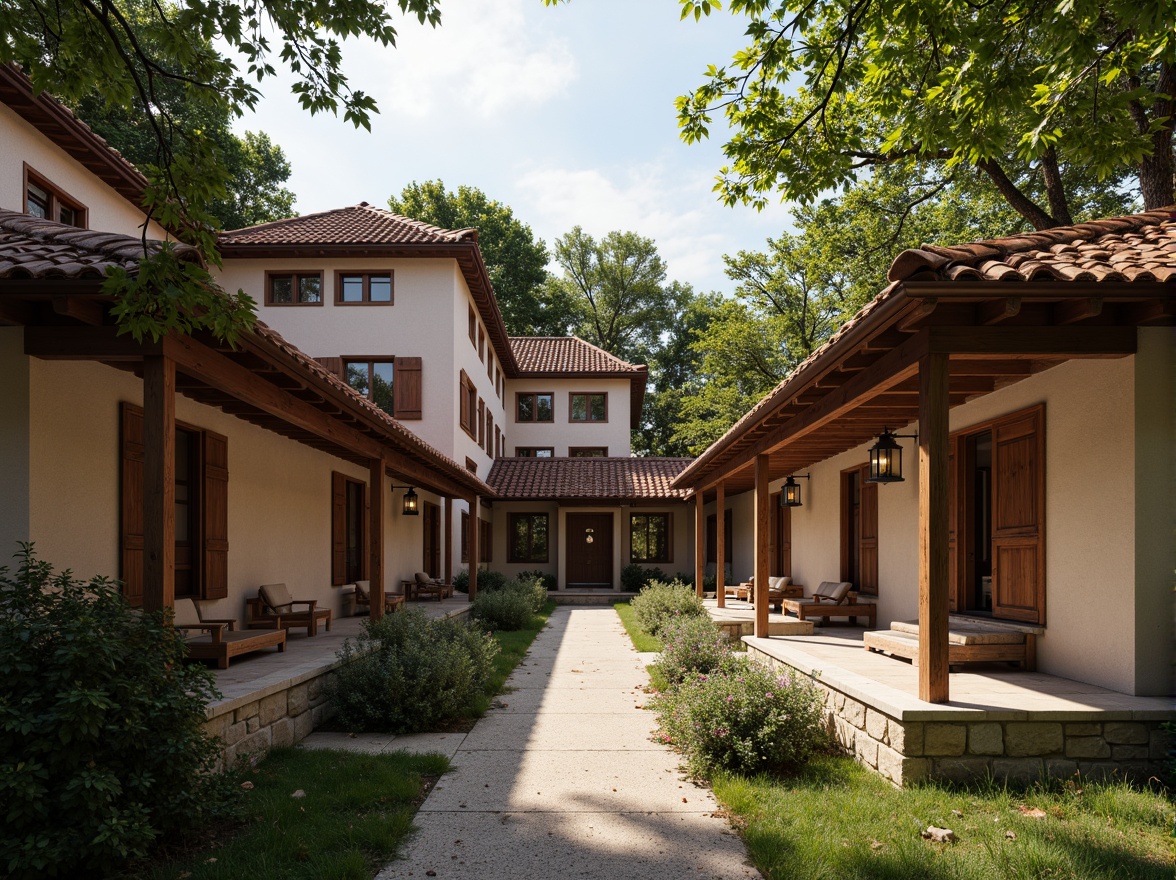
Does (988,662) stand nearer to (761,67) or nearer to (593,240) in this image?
(761,67)

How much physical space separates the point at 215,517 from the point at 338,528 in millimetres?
4600

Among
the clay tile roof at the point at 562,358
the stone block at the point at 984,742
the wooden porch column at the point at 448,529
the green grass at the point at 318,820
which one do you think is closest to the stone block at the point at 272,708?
the green grass at the point at 318,820

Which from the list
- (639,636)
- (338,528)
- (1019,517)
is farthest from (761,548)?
(338,528)

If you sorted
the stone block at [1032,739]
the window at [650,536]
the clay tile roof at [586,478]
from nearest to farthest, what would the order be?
1. the stone block at [1032,739]
2. the clay tile roof at [586,478]
3. the window at [650,536]

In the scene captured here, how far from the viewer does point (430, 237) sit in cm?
1902

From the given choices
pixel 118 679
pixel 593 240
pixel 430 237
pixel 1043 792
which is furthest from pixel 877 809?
pixel 593 240

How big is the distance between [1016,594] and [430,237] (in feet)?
50.7

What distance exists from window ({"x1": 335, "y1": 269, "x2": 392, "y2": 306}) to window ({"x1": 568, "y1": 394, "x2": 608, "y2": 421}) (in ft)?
40.8

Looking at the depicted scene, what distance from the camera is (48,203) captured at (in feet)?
37.0

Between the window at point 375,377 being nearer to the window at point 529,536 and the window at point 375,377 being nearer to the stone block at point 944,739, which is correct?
the window at point 529,536

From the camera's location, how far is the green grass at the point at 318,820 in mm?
3961

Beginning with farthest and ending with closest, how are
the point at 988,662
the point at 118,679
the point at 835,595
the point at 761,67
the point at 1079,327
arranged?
the point at 835,595 → the point at 988,662 → the point at 761,67 → the point at 1079,327 → the point at 118,679

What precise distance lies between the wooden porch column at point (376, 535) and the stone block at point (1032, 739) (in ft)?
24.8

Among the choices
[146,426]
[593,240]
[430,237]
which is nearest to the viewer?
[146,426]
